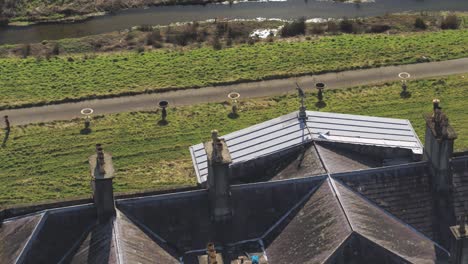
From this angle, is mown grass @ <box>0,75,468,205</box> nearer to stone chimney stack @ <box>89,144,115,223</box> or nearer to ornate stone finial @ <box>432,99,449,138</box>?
stone chimney stack @ <box>89,144,115,223</box>

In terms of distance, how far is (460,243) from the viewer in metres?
33.9

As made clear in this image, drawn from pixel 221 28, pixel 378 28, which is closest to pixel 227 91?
pixel 221 28

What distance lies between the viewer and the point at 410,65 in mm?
70562

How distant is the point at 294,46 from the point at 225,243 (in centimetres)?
3845

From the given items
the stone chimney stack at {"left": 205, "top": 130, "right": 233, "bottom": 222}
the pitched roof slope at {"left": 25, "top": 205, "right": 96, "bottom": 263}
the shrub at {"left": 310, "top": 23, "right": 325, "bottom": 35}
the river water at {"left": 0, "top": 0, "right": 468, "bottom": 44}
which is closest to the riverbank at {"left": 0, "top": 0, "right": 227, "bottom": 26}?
the river water at {"left": 0, "top": 0, "right": 468, "bottom": 44}

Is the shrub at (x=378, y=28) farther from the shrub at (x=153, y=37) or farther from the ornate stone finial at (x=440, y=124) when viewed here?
the ornate stone finial at (x=440, y=124)

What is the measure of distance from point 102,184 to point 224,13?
5254cm

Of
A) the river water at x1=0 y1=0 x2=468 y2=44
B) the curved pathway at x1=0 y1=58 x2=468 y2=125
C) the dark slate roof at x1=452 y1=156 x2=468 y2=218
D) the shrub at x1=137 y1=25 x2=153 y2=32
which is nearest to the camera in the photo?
the dark slate roof at x1=452 y1=156 x2=468 y2=218

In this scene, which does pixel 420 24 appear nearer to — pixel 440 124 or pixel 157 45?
pixel 157 45

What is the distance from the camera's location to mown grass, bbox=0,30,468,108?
6875cm

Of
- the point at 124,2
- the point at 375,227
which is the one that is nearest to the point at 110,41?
the point at 124,2

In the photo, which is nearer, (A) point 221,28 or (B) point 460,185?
(B) point 460,185

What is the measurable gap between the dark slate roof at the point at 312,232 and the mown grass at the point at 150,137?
16.5m

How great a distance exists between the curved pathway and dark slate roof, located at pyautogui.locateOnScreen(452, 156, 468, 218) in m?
27.4
